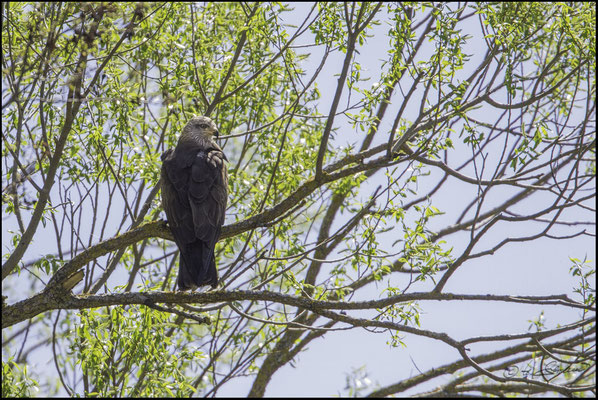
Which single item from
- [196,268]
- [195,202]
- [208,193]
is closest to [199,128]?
[208,193]

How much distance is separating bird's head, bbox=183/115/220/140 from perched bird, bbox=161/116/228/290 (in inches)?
3.4

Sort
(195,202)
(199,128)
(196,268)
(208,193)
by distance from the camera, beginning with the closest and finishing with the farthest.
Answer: (196,268) → (195,202) → (208,193) → (199,128)

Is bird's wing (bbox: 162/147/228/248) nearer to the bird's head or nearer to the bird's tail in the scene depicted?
the bird's tail

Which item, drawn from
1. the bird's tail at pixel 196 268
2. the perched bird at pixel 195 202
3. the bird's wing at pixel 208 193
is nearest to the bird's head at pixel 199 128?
the perched bird at pixel 195 202

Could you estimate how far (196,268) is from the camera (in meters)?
5.53

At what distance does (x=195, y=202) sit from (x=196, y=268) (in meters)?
0.55

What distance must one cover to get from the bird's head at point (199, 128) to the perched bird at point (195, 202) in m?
0.09

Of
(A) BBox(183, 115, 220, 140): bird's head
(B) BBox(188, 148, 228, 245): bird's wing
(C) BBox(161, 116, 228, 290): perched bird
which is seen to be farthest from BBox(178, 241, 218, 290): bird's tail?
(A) BBox(183, 115, 220, 140): bird's head

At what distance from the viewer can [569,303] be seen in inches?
176

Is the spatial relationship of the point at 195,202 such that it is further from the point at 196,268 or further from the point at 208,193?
the point at 196,268

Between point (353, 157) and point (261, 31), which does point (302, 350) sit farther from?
point (261, 31)

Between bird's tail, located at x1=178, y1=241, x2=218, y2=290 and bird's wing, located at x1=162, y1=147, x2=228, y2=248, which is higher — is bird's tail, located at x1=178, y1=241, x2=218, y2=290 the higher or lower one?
the lower one

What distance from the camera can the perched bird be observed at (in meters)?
5.51

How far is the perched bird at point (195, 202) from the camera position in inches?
217
